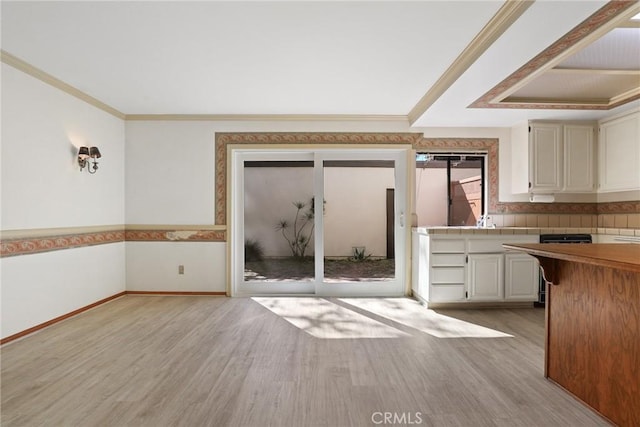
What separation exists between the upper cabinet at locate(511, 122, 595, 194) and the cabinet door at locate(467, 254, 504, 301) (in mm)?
1101

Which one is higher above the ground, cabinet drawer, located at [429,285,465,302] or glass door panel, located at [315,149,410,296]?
glass door panel, located at [315,149,410,296]

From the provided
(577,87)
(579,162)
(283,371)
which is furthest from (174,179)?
(579,162)

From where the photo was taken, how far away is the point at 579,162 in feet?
14.1

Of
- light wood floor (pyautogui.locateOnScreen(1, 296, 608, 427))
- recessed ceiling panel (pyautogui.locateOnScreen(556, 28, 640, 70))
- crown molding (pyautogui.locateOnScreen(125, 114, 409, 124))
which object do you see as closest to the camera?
light wood floor (pyautogui.locateOnScreen(1, 296, 608, 427))

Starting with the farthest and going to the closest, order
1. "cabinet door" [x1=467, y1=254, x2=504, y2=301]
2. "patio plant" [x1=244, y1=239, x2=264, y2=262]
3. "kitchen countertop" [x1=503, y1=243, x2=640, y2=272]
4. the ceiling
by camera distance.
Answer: "patio plant" [x1=244, y1=239, x2=264, y2=262]
"cabinet door" [x1=467, y1=254, x2=504, y2=301]
the ceiling
"kitchen countertop" [x1=503, y1=243, x2=640, y2=272]

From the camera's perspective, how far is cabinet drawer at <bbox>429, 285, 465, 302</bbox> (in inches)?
157

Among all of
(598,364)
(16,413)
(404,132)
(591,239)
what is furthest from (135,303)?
(591,239)

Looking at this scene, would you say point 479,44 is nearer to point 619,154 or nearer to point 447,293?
point 447,293

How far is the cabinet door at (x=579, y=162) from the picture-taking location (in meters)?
4.26

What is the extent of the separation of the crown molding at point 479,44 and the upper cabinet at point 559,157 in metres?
1.56

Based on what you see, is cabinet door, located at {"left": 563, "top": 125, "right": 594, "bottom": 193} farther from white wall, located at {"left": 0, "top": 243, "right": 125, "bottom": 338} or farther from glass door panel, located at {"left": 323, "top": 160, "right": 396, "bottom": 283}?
white wall, located at {"left": 0, "top": 243, "right": 125, "bottom": 338}

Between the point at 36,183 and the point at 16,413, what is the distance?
2110 millimetres

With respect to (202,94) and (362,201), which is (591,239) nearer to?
(362,201)

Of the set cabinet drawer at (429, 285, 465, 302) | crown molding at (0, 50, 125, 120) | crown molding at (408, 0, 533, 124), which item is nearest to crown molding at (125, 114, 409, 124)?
crown molding at (0, 50, 125, 120)
